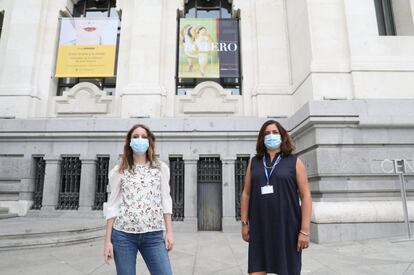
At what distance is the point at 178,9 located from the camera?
13102 millimetres

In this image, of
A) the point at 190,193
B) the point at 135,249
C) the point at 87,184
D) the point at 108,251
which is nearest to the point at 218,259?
the point at 135,249

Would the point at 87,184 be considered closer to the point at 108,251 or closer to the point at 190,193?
the point at 190,193

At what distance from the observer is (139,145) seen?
284cm

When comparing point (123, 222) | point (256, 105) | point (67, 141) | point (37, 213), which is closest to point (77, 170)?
point (67, 141)

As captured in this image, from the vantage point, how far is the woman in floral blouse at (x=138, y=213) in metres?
2.62

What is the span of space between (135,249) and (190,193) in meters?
8.15

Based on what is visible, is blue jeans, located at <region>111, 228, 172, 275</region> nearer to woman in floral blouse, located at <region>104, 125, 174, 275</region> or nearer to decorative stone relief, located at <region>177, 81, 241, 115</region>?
woman in floral blouse, located at <region>104, 125, 174, 275</region>

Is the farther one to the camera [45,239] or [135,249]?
[45,239]

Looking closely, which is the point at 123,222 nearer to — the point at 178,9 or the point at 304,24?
the point at 304,24

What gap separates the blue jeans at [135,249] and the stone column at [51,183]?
9.71 meters

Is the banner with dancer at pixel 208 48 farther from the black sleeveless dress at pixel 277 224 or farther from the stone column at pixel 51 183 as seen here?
the black sleeveless dress at pixel 277 224

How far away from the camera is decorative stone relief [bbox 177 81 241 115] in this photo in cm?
1187

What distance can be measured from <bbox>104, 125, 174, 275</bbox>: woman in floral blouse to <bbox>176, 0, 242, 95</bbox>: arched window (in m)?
9.78

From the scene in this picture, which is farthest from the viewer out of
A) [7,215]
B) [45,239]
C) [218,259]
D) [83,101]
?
[83,101]
